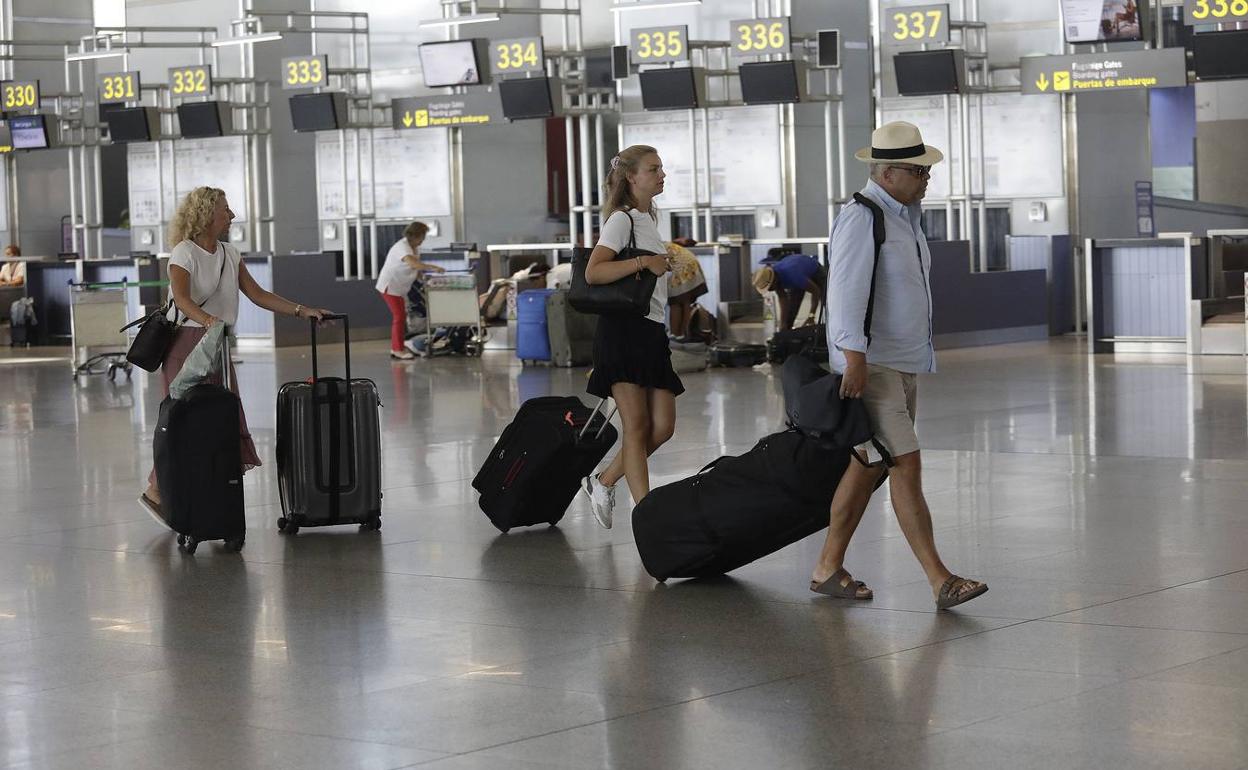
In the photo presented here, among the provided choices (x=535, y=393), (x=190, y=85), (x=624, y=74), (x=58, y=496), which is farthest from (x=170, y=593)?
(x=190, y=85)

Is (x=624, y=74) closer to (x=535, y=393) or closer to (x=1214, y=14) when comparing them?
(x=1214, y=14)

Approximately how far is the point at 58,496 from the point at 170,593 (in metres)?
2.92

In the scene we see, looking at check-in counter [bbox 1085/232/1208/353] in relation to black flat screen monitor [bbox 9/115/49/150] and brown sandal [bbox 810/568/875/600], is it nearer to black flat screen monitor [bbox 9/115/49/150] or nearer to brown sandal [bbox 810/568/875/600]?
brown sandal [bbox 810/568/875/600]

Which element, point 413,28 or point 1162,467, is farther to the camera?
point 413,28

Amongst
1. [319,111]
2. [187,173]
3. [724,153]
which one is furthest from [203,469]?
[187,173]

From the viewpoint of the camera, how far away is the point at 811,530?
5984mm

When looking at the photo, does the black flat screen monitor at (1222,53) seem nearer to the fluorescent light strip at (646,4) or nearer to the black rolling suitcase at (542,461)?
the fluorescent light strip at (646,4)

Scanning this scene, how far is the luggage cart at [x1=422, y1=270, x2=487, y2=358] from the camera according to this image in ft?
65.2

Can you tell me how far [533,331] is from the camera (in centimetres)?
1819

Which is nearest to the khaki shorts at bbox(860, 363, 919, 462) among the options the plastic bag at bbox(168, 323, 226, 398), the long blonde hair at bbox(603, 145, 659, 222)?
the long blonde hair at bbox(603, 145, 659, 222)

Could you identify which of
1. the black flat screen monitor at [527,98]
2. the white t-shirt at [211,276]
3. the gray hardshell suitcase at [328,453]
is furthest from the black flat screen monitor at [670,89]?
the gray hardshell suitcase at [328,453]

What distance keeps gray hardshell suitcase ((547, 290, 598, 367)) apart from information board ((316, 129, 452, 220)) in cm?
982

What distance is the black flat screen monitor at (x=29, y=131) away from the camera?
29297 mm

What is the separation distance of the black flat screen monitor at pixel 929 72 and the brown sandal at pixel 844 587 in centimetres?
1587
